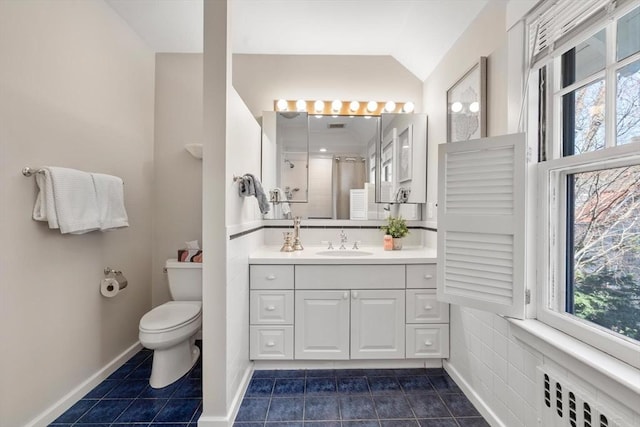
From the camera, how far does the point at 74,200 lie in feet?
5.38

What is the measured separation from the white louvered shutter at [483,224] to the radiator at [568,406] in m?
0.27

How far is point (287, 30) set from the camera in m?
2.34

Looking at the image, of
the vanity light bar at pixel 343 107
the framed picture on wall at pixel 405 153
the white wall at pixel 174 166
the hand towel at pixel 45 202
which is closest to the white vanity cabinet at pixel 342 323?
the framed picture on wall at pixel 405 153

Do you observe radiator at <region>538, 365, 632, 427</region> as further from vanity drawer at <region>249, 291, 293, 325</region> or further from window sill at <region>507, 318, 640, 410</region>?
vanity drawer at <region>249, 291, 293, 325</region>

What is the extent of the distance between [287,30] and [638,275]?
2.53 metres

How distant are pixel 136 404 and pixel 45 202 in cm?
127

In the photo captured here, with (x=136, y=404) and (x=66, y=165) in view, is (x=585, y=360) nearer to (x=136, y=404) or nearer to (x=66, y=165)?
(x=136, y=404)

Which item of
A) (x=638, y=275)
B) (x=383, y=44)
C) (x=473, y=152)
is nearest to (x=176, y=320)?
(x=473, y=152)

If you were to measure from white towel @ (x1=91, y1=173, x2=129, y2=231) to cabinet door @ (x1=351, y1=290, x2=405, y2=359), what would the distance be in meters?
1.65

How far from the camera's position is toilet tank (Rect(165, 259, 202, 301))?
227 centimetres

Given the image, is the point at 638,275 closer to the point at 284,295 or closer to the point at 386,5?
the point at 284,295

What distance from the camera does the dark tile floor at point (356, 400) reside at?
1.65m

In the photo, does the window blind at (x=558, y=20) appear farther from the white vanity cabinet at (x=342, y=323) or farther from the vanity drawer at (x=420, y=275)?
the white vanity cabinet at (x=342, y=323)

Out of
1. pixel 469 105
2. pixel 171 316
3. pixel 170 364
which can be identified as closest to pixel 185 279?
pixel 171 316
